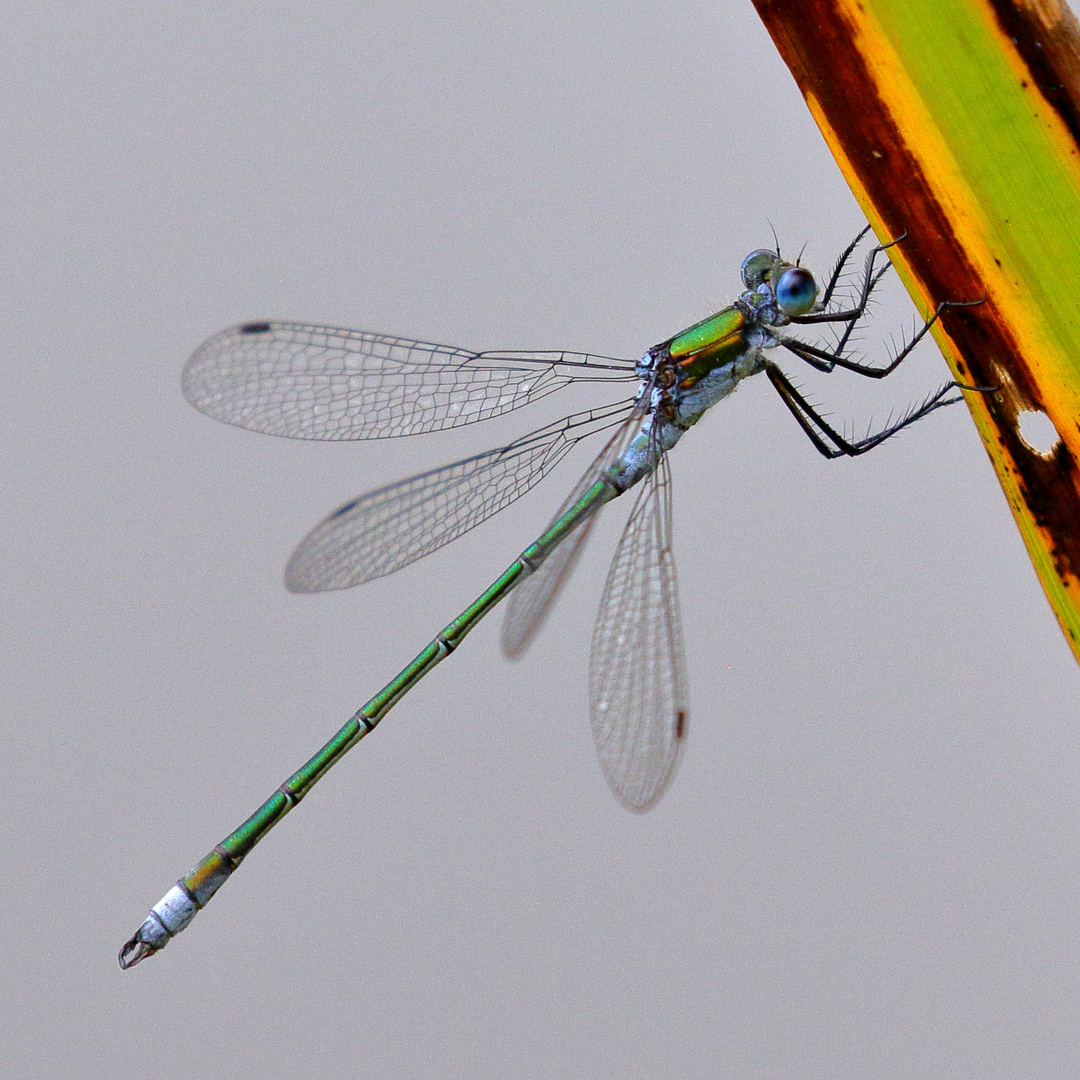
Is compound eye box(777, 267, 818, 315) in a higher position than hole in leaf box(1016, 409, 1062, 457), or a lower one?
higher

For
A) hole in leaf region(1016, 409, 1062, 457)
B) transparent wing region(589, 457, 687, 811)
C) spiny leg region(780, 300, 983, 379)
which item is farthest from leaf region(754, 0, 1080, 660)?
transparent wing region(589, 457, 687, 811)

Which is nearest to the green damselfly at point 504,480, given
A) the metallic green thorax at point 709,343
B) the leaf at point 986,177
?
the metallic green thorax at point 709,343

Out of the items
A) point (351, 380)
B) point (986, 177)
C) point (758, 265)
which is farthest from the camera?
point (351, 380)

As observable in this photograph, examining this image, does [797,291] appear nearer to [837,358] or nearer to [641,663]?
[837,358]

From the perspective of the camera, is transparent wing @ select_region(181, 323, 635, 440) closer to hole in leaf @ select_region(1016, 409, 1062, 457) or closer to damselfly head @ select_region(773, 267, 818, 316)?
damselfly head @ select_region(773, 267, 818, 316)

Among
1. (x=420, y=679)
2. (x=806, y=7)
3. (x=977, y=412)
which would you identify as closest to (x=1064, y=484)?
(x=977, y=412)

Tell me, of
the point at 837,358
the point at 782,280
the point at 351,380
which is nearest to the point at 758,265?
the point at 782,280
